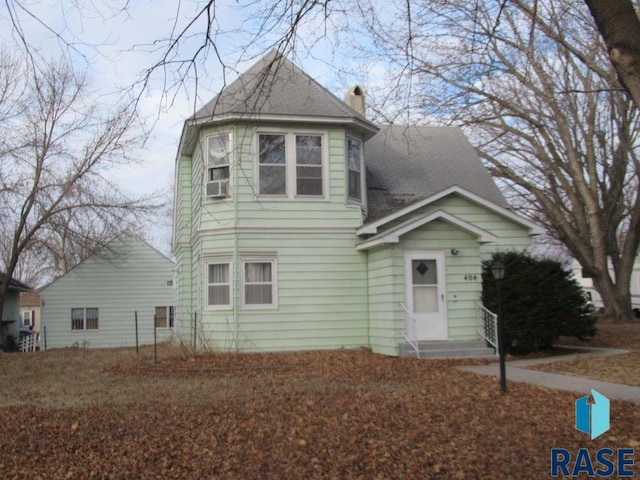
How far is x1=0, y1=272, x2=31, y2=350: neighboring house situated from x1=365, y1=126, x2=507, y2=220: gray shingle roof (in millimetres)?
19795

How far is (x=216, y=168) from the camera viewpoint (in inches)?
596

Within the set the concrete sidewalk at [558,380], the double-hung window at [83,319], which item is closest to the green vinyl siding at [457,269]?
the concrete sidewalk at [558,380]

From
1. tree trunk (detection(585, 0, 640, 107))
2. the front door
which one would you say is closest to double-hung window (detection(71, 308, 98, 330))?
the front door

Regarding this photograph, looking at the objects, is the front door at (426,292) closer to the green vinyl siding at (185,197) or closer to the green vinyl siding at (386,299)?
the green vinyl siding at (386,299)

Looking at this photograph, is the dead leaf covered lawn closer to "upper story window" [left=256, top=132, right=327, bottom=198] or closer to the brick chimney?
"upper story window" [left=256, top=132, right=327, bottom=198]

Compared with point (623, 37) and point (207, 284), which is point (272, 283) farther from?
point (623, 37)

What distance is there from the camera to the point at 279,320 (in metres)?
14.6

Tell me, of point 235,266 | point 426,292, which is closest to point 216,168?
point 235,266

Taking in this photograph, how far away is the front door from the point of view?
546 inches

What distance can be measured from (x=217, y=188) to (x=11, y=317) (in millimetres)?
21799

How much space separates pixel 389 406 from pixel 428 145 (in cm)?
1270

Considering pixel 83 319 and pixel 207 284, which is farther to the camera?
pixel 83 319

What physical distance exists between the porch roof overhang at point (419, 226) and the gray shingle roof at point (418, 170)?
2.15 metres

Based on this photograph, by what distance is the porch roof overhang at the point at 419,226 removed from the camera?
43.9 feet
